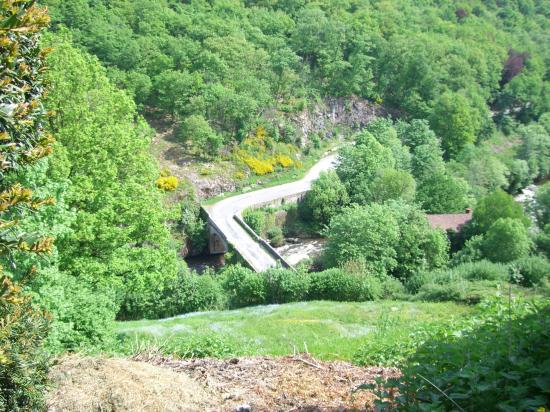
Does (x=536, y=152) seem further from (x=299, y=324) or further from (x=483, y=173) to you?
(x=299, y=324)

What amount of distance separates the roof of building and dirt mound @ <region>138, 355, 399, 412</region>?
2962 cm

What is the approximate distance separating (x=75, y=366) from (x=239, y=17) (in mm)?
59925

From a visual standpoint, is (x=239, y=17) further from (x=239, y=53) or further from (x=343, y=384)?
(x=343, y=384)

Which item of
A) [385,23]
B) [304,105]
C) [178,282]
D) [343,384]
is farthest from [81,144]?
[385,23]

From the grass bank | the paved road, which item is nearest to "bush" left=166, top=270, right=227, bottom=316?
the paved road

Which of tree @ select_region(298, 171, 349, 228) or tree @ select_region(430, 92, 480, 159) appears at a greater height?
tree @ select_region(430, 92, 480, 159)

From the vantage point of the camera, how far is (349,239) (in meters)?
33.1

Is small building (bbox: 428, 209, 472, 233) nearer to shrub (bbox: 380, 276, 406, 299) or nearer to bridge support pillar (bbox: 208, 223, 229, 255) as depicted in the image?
shrub (bbox: 380, 276, 406, 299)

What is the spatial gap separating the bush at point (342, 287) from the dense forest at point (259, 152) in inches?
3.1

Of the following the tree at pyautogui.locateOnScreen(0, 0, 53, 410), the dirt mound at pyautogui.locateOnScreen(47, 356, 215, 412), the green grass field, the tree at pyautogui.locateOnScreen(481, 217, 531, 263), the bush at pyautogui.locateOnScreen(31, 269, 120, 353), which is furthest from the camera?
the tree at pyautogui.locateOnScreen(481, 217, 531, 263)

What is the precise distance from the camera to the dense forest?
7.69m

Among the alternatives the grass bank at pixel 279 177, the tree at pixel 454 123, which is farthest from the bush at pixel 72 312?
the tree at pixel 454 123

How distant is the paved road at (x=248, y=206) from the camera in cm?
3678

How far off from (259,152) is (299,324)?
30.9 m
